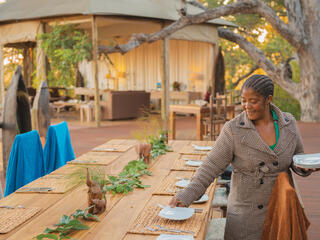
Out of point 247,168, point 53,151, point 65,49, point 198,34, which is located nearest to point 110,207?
point 247,168

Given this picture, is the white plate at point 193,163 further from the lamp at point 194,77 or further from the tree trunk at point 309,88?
the lamp at point 194,77

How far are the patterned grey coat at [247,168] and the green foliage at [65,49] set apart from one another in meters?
9.04

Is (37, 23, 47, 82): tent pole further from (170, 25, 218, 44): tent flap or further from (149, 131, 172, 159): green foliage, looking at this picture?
(149, 131, 172, 159): green foliage

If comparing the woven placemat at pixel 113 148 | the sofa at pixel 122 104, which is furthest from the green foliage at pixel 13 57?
the woven placemat at pixel 113 148

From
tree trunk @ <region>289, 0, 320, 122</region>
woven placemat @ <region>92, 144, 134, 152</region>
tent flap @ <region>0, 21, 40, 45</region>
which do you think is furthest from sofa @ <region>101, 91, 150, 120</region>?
woven placemat @ <region>92, 144, 134, 152</region>

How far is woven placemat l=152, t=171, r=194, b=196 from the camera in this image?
8.58ft

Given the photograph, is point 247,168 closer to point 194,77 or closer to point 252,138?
point 252,138

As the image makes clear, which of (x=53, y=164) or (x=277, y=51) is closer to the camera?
(x=53, y=164)

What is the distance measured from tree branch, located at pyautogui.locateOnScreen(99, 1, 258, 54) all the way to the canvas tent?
1.62ft

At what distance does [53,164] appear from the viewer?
4238mm

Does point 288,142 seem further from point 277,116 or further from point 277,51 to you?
point 277,51

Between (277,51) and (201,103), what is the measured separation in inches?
451

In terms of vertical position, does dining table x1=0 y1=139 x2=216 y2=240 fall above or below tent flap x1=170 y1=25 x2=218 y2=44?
below

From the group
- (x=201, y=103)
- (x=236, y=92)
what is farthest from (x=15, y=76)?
(x=236, y=92)
